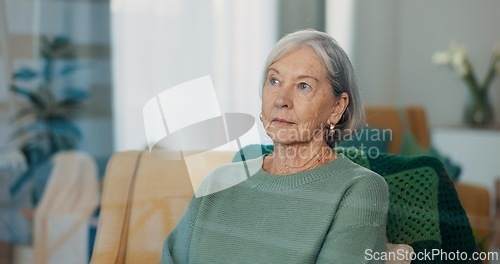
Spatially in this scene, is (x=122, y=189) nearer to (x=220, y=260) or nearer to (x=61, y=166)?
(x=220, y=260)

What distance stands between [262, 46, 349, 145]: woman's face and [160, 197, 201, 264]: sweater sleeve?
8.4 inches

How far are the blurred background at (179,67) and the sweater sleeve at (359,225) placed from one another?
5.1 inches

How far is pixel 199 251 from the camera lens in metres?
1.10

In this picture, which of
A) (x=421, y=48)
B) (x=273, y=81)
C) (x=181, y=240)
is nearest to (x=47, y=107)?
(x=181, y=240)

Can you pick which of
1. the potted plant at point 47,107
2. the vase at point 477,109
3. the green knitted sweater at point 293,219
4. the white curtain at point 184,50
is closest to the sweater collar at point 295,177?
the green knitted sweater at point 293,219

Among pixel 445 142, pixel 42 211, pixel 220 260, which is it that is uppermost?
pixel 445 142

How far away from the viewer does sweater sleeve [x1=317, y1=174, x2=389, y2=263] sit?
3.17 ft

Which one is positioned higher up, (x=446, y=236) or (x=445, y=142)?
(x=445, y=142)

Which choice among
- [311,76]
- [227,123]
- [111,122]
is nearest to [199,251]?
[227,123]

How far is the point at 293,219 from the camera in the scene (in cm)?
102

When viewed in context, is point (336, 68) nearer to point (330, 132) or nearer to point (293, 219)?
point (330, 132)

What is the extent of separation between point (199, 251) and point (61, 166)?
2.61ft
